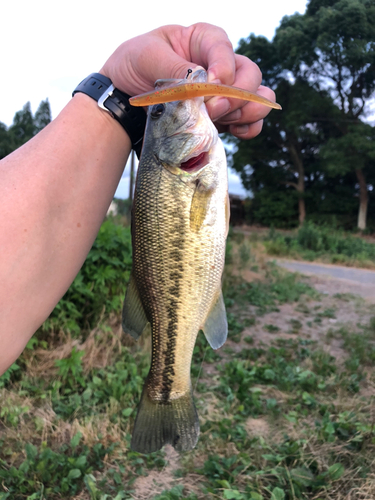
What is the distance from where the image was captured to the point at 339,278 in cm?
1210

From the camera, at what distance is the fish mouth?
1.60 meters

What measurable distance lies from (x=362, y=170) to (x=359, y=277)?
1452 cm

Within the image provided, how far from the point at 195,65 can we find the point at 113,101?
1.48 ft

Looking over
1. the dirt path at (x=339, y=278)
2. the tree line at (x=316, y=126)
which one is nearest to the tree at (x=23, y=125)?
the tree line at (x=316, y=126)

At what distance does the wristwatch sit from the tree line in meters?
19.7

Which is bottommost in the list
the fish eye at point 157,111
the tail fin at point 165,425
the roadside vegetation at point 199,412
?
the roadside vegetation at point 199,412

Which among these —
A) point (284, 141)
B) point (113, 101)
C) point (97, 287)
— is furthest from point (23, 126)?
point (113, 101)

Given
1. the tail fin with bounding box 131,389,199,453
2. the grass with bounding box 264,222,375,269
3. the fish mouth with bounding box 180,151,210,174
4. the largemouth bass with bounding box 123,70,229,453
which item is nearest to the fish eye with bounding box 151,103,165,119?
the largemouth bass with bounding box 123,70,229,453

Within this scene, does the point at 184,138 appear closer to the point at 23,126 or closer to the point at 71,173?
the point at 71,173

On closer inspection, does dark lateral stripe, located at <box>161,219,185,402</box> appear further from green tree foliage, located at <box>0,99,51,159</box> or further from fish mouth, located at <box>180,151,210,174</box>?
green tree foliage, located at <box>0,99,51,159</box>

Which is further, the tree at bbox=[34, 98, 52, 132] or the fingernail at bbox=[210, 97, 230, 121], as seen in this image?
the tree at bbox=[34, 98, 52, 132]

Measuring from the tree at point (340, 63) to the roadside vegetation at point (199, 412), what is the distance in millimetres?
18938

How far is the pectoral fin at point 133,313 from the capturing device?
1.65 m

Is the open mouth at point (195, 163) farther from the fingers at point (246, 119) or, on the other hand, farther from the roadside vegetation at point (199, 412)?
the roadside vegetation at point (199, 412)
